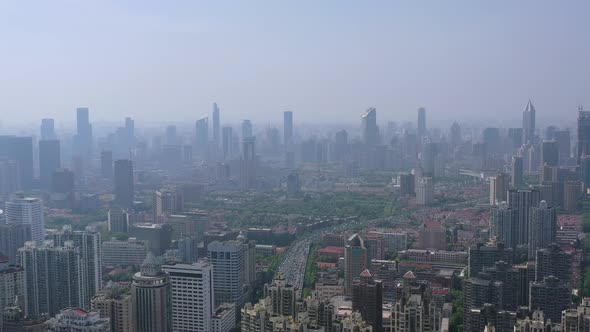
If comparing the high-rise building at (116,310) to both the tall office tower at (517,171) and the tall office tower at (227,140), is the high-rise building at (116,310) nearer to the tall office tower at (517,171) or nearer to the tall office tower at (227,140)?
the tall office tower at (517,171)

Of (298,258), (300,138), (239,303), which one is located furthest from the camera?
(300,138)

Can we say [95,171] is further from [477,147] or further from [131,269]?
[477,147]

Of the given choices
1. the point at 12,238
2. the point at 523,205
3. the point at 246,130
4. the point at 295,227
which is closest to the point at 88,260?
the point at 12,238

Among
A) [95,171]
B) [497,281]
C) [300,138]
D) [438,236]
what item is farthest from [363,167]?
Answer: [497,281]

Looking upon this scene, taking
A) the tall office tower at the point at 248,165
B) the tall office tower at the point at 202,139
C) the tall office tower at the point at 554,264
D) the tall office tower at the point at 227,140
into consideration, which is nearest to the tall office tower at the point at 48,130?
the tall office tower at the point at 202,139

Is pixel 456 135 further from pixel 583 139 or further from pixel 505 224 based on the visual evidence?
pixel 505 224
